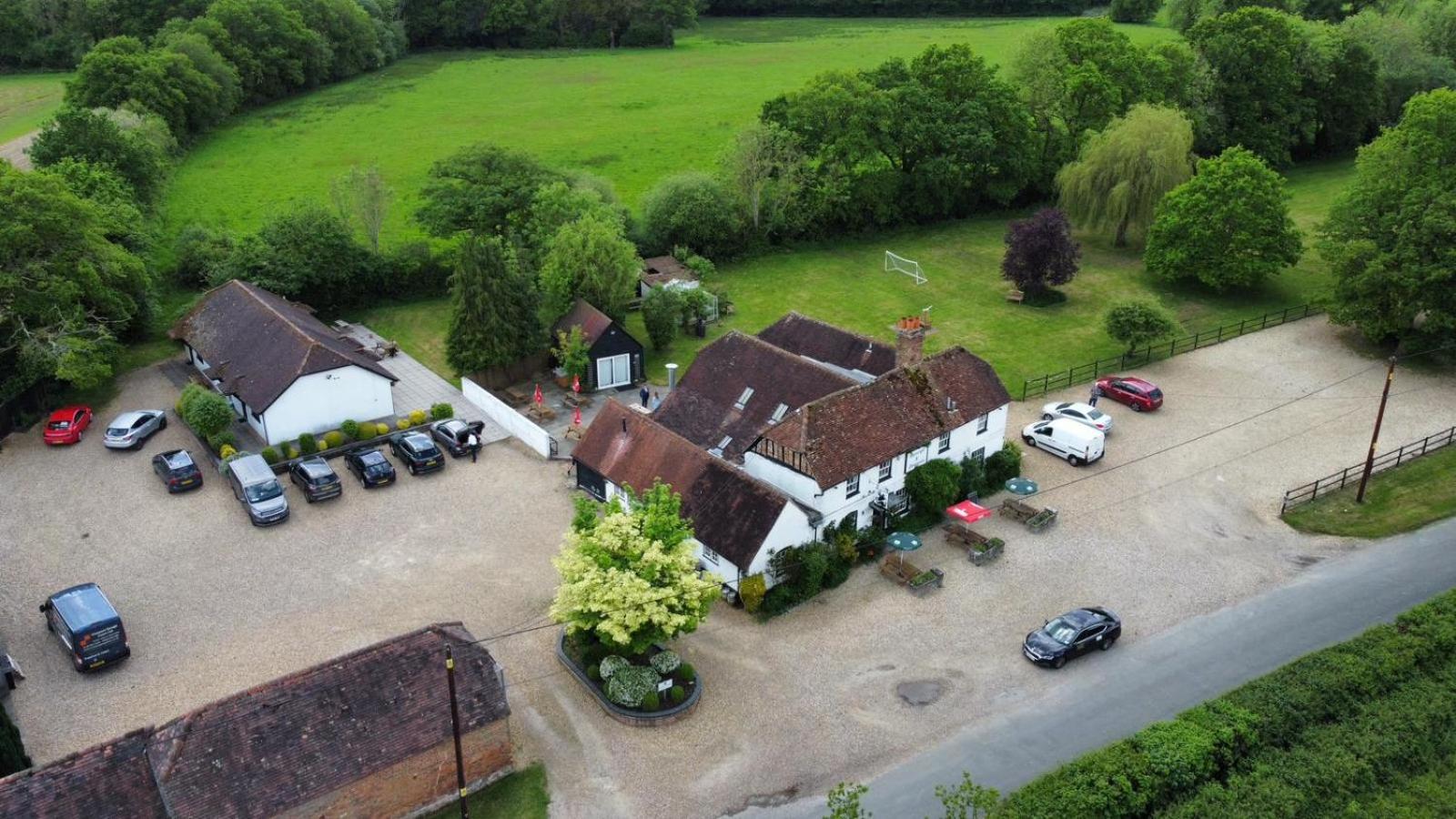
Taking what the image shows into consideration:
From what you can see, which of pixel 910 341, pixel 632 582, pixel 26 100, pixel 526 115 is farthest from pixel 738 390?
pixel 26 100

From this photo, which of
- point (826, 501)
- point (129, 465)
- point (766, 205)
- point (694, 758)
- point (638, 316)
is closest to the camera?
point (694, 758)

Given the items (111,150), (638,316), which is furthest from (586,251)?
(111,150)

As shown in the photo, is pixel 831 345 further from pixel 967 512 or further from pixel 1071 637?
pixel 1071 637

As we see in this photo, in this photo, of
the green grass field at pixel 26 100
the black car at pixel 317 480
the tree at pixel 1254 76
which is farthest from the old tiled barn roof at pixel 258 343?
the tree at pixel 1254 76

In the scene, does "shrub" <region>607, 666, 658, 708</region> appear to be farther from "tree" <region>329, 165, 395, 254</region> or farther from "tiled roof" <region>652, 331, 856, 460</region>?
"tree" <region>329, 165, 395, 254</region>

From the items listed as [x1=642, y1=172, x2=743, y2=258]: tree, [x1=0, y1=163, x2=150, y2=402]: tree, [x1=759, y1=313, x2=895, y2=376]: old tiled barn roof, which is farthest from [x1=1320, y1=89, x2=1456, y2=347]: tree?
[x1=0, y1=163, x2=150, y2=402]: tree

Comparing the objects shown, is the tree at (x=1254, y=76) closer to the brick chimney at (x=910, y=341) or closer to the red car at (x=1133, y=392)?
the red car at (x=1133, y=392)

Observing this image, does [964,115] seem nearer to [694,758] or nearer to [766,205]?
[766,205]
